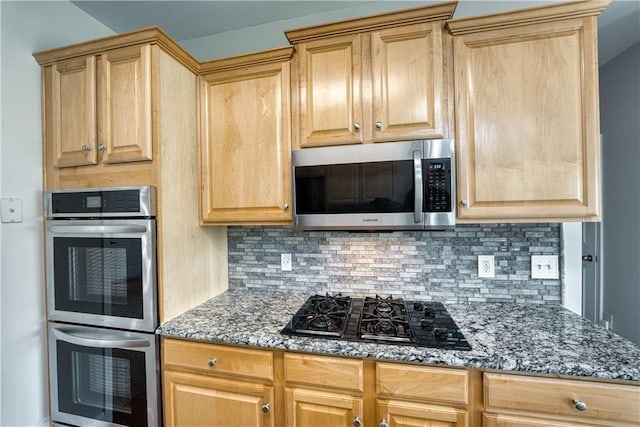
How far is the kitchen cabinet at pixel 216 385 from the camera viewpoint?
1.24m

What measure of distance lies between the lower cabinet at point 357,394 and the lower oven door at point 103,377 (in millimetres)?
92

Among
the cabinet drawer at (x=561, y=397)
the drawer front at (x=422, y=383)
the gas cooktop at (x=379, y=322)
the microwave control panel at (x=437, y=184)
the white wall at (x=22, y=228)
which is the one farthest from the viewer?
the white wall at (x=22, y=228)

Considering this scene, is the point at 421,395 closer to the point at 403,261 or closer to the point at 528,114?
the point at 403,261

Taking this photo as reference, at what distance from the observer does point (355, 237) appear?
69.8 inches

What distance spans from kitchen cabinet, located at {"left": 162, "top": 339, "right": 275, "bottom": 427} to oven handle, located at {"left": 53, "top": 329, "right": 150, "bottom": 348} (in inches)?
5.6

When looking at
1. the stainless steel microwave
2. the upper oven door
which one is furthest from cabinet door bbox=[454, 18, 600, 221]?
the upper oven door

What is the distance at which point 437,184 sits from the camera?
1321 millimetres

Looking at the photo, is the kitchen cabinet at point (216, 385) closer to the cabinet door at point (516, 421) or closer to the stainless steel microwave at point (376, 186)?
the stainless steel microwave at point (376, 186)

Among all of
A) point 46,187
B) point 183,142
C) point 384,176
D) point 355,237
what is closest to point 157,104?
point 183,142

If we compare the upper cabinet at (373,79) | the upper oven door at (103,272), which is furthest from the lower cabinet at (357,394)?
the upper cabinet at (373,79)

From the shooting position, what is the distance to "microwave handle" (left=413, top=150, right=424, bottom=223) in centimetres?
132

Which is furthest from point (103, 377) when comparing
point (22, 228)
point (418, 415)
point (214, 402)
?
point (418, 415)

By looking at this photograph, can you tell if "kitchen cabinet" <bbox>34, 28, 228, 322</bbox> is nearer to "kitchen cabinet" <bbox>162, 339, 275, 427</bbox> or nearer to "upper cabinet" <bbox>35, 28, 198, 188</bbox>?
"upper cabinet" <bbox>35, 28, 198, 188</bbox>

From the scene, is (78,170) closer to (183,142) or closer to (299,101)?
(183,142)
